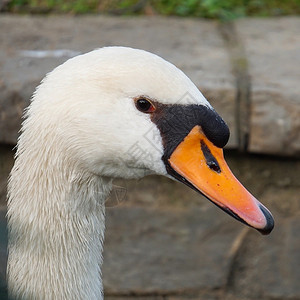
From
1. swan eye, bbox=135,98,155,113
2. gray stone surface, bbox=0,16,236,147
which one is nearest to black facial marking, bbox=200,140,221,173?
swan eye, bbox=135,98,155,113

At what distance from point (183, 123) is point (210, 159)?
8 cm

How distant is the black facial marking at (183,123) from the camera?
1307mm

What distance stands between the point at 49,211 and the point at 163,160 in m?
0.22

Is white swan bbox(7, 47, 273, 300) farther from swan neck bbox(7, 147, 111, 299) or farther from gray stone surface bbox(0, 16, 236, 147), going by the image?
gray stone surface bbox(0, 16, 236, 147)

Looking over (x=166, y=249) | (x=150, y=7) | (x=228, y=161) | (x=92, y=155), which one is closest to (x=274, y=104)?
(x=228, y=161)

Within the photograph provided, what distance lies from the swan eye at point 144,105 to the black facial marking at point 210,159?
0.11 m

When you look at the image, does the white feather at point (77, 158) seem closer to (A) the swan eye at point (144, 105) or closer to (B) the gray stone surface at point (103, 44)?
(A) the swan eye at point (144, 105)

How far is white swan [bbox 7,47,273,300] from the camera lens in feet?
4.23

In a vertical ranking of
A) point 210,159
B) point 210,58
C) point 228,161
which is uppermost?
point 210,159

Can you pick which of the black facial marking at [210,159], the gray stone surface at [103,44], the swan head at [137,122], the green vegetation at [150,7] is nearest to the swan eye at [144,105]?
the swan head at [137,122]

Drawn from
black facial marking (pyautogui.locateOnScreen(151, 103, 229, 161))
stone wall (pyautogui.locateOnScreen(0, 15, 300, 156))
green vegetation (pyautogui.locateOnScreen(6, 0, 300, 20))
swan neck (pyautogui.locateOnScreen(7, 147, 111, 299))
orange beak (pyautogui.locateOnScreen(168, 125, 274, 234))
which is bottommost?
green vegetation (pyautogui.locateOnScreen(6, 0, 300, 20))

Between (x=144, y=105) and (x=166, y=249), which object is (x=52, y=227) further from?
(x=166, y=249)

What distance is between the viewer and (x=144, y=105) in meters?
1.30

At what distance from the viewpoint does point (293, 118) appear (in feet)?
6.93
